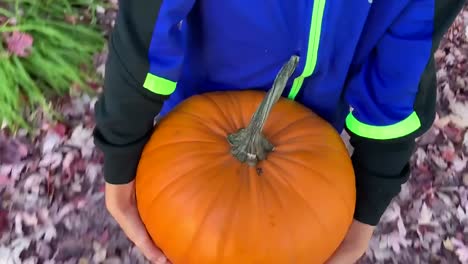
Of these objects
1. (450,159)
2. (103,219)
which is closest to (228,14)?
(103,219)

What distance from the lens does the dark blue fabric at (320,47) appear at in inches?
27.3

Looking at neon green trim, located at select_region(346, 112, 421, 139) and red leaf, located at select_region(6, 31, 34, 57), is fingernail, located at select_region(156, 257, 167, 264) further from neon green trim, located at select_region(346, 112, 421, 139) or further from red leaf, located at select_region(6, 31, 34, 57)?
red leaf, located at select_region(6, 31, 34, 57)

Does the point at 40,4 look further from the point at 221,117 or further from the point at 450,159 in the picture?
the point at 450,159

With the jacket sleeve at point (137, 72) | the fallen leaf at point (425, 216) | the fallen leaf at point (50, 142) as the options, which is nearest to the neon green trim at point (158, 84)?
the jacket sleeve at point (137, 72)

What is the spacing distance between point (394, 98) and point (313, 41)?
0.12 metres

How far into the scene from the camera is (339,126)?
0.96m

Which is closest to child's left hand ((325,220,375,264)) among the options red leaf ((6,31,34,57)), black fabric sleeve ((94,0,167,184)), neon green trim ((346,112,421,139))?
neon green trim ((346,112,421,139))

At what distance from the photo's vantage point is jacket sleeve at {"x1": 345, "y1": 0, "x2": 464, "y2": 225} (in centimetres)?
70

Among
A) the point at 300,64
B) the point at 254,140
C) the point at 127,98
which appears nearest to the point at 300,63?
the point at 300,64

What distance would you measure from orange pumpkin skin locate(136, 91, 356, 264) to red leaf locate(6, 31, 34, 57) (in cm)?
69

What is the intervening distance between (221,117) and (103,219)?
549 mm

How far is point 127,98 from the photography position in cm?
74

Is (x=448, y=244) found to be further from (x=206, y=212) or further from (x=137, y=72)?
(x=137, y=72)

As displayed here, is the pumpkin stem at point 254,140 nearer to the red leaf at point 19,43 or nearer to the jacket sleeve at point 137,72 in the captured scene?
Result: the jacket sleeve at point 137,72
